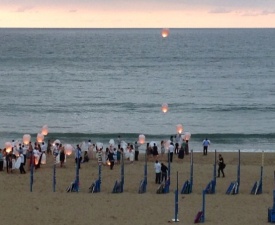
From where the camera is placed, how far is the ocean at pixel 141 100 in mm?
45094

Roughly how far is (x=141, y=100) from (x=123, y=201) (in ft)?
135

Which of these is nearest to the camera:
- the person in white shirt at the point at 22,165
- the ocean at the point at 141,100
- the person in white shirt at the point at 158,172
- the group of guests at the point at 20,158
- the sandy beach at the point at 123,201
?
the sandy beach at the point at 123,201

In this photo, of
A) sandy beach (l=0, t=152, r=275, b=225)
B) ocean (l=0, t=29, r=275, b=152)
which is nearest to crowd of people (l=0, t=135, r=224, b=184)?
sandy beach (l=0, t=152, r=275, b=225)

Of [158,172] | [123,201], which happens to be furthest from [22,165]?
[123,201]

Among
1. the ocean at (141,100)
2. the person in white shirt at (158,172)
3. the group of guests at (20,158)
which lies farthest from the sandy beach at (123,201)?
the ocean at (141,100)

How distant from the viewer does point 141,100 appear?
208 ft

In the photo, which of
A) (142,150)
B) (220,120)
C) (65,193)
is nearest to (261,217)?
(65,193)

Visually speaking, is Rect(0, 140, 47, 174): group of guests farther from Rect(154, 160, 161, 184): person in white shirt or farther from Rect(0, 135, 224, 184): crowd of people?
Rect(154, 160, 161, 184): person in white shirt

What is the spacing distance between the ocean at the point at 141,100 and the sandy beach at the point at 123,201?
40.7 feet

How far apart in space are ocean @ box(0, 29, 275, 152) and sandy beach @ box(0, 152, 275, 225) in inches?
489

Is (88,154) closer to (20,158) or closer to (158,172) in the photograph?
(20,158)

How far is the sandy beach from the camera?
802 inches

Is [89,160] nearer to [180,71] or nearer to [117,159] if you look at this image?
[117,159]

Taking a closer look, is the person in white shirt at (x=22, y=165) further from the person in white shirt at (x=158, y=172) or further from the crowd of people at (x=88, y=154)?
the person in white shirt at (x=158, y=172)
